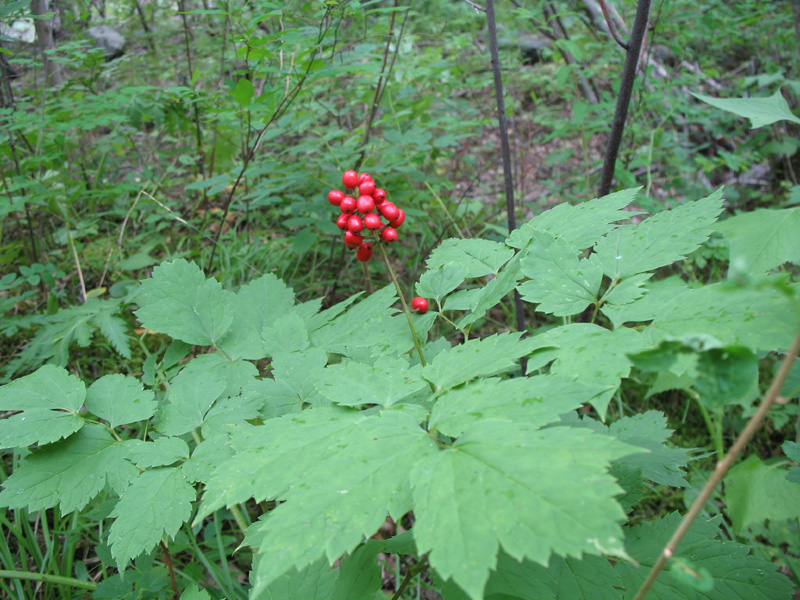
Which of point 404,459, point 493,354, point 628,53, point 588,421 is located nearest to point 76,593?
point 404,459

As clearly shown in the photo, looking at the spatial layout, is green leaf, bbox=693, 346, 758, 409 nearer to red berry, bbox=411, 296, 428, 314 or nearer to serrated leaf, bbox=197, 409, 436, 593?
serrated leaf, bbox=197, 409, 436, 593

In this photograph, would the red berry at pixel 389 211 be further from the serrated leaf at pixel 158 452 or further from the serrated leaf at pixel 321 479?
the serrated leaf at pixel 158 452

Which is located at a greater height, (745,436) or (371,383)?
(745,436)

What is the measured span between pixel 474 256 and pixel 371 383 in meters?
0.60

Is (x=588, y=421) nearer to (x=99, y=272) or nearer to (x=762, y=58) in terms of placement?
(x=99, y=272)

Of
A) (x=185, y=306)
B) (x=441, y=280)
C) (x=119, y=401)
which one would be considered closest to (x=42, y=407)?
(x=119, y=401)

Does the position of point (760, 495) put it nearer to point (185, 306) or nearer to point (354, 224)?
point (354, 224)

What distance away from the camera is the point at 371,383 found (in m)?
1.06

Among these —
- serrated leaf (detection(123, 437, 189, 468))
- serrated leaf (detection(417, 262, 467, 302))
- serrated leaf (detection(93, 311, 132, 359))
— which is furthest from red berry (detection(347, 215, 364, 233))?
serrated leaf (detection(93, 311, 132, 359))

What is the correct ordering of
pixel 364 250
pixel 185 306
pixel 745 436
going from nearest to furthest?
pixel 745 436, pixel 364 250, pixel 185 306

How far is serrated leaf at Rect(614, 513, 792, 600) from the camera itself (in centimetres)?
114

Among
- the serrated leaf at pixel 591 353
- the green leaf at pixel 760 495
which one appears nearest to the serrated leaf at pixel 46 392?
the serrated leaf at pixel 591 353

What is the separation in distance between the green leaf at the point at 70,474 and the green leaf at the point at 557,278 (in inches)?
44.9

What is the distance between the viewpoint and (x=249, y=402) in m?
1.31
